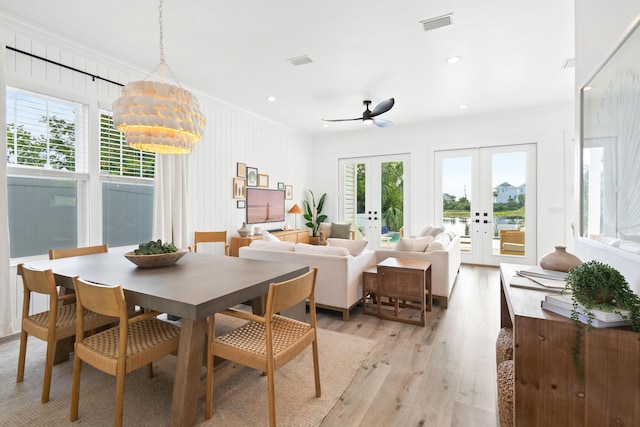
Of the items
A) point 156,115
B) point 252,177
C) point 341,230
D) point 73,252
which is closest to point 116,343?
point 156,115

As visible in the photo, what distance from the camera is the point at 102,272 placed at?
2.01m

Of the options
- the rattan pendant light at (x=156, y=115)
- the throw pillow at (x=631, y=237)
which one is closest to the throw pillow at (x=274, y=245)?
the rattan pendant light at (x=156, y=115)

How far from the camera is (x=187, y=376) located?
156 centimetres

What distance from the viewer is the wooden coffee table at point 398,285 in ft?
9.85

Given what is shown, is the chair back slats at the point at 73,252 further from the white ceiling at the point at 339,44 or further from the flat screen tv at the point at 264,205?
the flat screen tv at the point at 264,205

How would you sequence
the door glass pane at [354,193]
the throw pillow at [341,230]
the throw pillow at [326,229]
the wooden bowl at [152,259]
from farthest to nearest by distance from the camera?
the door glass pane at [354,193], the throw pillow at [326,229], the throw pillow at [341,230], the wooden bowl at [152,259]

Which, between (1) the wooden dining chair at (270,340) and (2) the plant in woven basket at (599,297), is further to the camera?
(1) the wooden dining chair at (270,340)

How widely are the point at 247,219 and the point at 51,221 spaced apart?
9.30 ft

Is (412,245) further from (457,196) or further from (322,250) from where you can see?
(457,196)

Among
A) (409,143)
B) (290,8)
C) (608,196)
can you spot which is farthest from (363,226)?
(608,196)

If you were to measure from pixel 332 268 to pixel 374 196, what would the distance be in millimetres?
4074

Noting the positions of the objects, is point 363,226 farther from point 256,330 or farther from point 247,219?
point 256,330

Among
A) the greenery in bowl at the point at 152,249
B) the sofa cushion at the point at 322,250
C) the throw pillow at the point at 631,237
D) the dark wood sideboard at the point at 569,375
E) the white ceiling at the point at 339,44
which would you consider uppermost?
the white ceiling at the point at 339,44

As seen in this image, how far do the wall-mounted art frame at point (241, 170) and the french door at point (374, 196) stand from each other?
8.42ft
